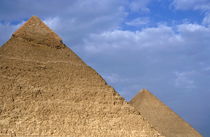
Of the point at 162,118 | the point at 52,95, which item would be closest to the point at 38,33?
the point at 52,95

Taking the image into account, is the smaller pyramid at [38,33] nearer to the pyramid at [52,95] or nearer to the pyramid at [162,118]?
the pyramid at [52,95]

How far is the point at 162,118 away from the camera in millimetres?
39562

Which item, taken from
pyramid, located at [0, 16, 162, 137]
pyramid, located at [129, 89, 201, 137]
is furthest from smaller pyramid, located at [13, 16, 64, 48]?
pyramid, located at [129, 89, 201, 137]

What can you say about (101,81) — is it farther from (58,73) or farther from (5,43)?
(5,43)

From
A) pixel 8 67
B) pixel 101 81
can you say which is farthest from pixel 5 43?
pixel 101 81

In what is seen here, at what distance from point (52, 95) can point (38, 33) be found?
4.98 meters

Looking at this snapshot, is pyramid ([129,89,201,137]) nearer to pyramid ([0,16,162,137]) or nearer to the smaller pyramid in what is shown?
pyramid ([0,16,162,137])

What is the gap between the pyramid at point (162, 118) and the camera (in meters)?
38.5

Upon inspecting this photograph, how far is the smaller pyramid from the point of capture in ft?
70.4

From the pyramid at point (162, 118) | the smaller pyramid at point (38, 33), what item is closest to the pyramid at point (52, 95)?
the smaller pyramid at point (38, 33)

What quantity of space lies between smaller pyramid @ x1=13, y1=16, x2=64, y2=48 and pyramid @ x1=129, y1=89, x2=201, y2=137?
19.8 meters

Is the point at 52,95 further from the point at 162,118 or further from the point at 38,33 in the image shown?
the point at 162,118

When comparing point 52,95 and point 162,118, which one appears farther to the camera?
point 162,118

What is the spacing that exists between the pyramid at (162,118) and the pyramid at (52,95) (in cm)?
1746
